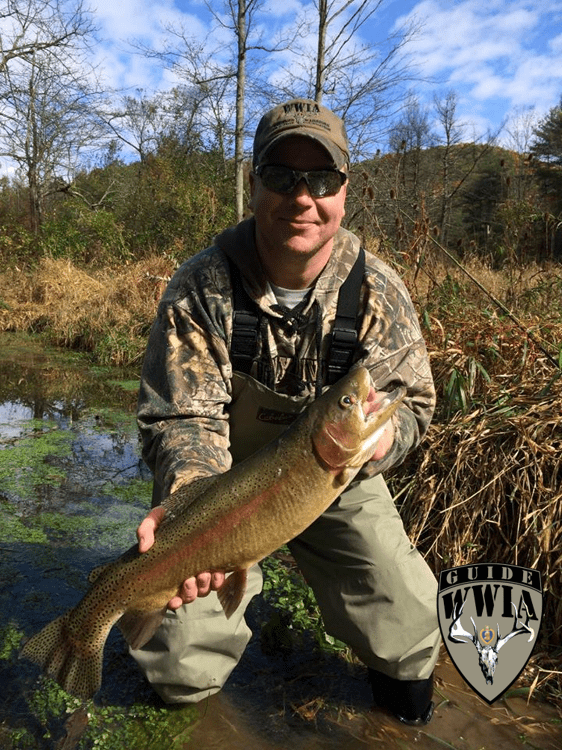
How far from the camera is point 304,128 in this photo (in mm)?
3074

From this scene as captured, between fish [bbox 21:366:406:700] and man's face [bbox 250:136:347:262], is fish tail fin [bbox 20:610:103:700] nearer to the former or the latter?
fish [bbox 21:366:406:700]

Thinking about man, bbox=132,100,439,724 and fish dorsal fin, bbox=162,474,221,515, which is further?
man, bbox=132,100,439,724

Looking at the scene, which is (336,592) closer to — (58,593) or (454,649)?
(454,649)

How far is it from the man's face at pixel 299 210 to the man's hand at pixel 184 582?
151 centimetres

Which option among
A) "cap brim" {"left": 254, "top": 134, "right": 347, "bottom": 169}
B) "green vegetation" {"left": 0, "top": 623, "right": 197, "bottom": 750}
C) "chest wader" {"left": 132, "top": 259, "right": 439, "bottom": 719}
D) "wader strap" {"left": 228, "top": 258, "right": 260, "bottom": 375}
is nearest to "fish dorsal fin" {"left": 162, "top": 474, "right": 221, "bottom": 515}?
"chest wader" {"left": 132, "top": 259, "right": 439, "bottom": 719}

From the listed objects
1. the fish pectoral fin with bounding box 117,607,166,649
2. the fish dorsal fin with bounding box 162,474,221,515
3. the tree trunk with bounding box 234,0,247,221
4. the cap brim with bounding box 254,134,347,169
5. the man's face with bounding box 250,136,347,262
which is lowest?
the fish pectoral fin with bounding box 117,607,166,649

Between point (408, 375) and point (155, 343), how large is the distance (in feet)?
4.38

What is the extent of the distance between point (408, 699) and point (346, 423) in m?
1.48

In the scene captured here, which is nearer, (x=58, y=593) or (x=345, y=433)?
(x=345, y=433)

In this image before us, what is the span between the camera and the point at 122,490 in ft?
16.6

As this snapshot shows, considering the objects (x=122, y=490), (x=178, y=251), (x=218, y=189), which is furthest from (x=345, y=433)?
(x=218, y=189)

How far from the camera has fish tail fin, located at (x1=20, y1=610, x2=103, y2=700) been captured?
2342mm

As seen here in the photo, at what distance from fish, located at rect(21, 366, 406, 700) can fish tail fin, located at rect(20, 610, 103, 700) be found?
14 mm

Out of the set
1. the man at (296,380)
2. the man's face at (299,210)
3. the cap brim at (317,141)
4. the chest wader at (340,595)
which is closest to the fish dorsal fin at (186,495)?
the man at (296,380)
